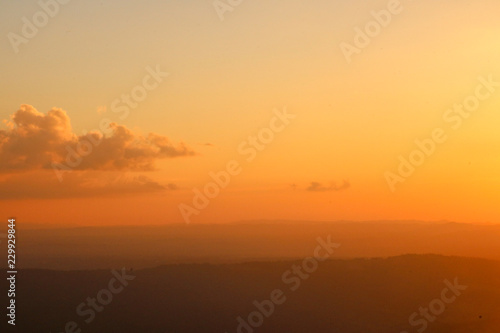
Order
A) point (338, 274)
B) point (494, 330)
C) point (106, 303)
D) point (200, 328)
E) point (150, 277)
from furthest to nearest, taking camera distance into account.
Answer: point (338, 274) < point (150, 277) < point (106, 303) < point (200, 328) < point (494, 330)

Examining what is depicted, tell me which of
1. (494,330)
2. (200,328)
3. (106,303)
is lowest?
(494,330)

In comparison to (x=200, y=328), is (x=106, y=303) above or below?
above

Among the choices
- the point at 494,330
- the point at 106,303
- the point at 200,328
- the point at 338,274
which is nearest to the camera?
the point at 494,330

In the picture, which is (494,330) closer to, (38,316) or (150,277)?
(150,277)

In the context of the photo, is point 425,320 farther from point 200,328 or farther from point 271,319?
point 200,328

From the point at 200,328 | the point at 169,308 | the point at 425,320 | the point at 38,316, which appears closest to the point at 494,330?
the point at 425,320

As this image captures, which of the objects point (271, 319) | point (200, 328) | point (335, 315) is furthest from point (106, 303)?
point (335, 315)

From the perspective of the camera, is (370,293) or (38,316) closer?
(38,316)
